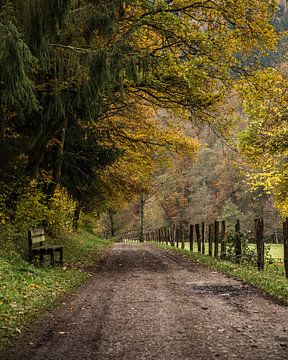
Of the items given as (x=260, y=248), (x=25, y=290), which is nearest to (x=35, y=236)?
(x=25, y=290)

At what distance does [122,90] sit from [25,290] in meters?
4.98

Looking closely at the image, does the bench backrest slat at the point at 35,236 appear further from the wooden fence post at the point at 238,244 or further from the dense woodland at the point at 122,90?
the wooden fence post at the point at 238,244

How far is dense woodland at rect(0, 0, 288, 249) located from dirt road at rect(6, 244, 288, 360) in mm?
3711

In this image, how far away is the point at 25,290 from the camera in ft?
29.4

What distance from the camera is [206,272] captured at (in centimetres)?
1339

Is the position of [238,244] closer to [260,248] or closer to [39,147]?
[260,248]

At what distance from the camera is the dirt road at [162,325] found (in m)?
5.24

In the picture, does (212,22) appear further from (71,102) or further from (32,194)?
(32,194)

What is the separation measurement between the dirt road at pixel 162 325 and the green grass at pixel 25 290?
0.96 ft

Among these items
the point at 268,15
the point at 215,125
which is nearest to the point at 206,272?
the point at 215,125

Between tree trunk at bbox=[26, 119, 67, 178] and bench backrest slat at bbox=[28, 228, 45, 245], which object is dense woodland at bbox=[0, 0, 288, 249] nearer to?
tree trunk at bbox=[26, 119, 67, 178]

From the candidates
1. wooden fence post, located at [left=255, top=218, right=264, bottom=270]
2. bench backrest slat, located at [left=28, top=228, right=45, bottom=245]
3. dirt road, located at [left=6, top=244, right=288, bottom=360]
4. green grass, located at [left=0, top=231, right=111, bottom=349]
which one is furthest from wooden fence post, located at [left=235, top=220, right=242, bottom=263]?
bench backrest slat, located at [left=28, top=228, right=45, bottom=245]

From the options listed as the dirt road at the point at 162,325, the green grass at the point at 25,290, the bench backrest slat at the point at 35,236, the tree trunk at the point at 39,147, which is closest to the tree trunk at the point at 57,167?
the tree trunk at the point at 39,147

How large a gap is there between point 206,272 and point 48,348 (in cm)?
844
